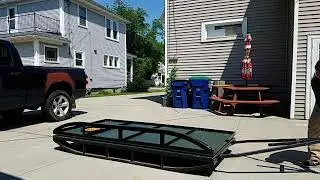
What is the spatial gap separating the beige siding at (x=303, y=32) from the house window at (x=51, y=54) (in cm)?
1652

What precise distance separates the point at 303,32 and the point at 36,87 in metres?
7.40

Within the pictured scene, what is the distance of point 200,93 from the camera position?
486 inches

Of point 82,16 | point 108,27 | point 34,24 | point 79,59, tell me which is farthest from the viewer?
point 108,27

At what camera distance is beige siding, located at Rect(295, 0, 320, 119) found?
9.43m

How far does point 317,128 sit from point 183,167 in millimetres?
1964

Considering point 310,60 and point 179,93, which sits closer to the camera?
point 310,60

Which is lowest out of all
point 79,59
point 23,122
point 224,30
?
point 23,122

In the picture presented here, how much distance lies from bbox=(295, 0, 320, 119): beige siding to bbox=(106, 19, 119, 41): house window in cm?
2109

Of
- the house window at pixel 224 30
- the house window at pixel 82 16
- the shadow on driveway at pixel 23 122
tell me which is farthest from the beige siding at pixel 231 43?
the house window at pixel 82 16

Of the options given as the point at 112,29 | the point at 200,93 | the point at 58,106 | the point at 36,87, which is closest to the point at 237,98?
the point at 200,93

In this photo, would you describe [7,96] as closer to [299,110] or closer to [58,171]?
[58,171]

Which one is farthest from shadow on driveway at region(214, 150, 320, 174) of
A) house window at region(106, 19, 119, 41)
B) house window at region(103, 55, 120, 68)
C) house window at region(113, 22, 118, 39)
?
house window at region(113, 22, 118, 39)

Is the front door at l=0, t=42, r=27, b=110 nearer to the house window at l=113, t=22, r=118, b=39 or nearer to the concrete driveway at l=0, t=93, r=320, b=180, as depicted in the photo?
the concrete driveway at l=0, t=93, r=320, b=180

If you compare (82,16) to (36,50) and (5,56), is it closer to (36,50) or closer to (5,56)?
(36,50)
